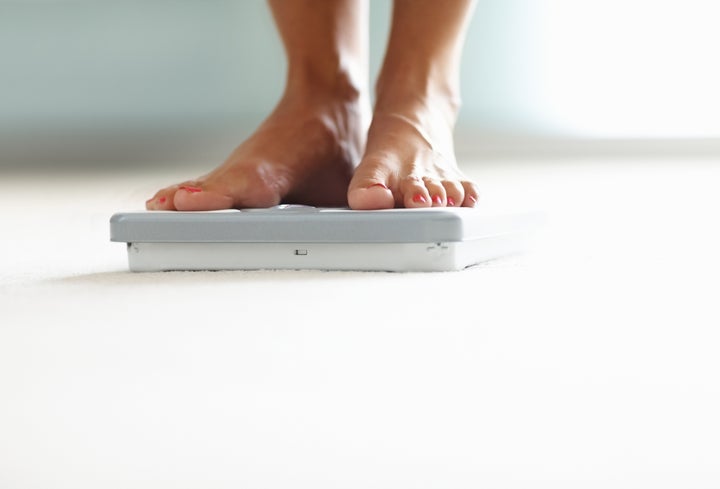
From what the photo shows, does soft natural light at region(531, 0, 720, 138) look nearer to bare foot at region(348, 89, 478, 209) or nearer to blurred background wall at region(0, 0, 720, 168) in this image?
blurred background wall at region(0, 0, 720, 168)

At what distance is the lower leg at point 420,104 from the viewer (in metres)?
1.19

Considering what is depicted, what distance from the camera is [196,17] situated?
12.4 feet

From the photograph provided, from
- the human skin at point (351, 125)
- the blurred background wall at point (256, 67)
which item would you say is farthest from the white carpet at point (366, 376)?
the blurred background wall at point (256, 67)

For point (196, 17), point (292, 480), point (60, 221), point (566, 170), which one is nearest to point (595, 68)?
point (566, 170)

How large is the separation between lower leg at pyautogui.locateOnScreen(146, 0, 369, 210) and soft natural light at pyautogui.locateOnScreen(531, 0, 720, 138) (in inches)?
94.3

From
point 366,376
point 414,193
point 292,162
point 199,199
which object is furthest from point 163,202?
point 366,376

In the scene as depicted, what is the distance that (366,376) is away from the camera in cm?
65

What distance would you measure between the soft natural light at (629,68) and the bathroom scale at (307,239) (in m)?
2.77

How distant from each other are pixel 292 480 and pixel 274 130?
2.94 ft

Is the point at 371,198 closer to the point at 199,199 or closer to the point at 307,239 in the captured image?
the point at 307,239

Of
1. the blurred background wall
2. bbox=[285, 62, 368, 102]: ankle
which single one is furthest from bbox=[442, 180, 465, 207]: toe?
the blurred background wall

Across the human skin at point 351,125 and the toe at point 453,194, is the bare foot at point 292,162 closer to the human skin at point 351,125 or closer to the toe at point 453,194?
the human skin at point 351,125

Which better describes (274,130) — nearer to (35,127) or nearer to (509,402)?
(509,402)

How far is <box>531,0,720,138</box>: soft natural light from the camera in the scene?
3.72 m
